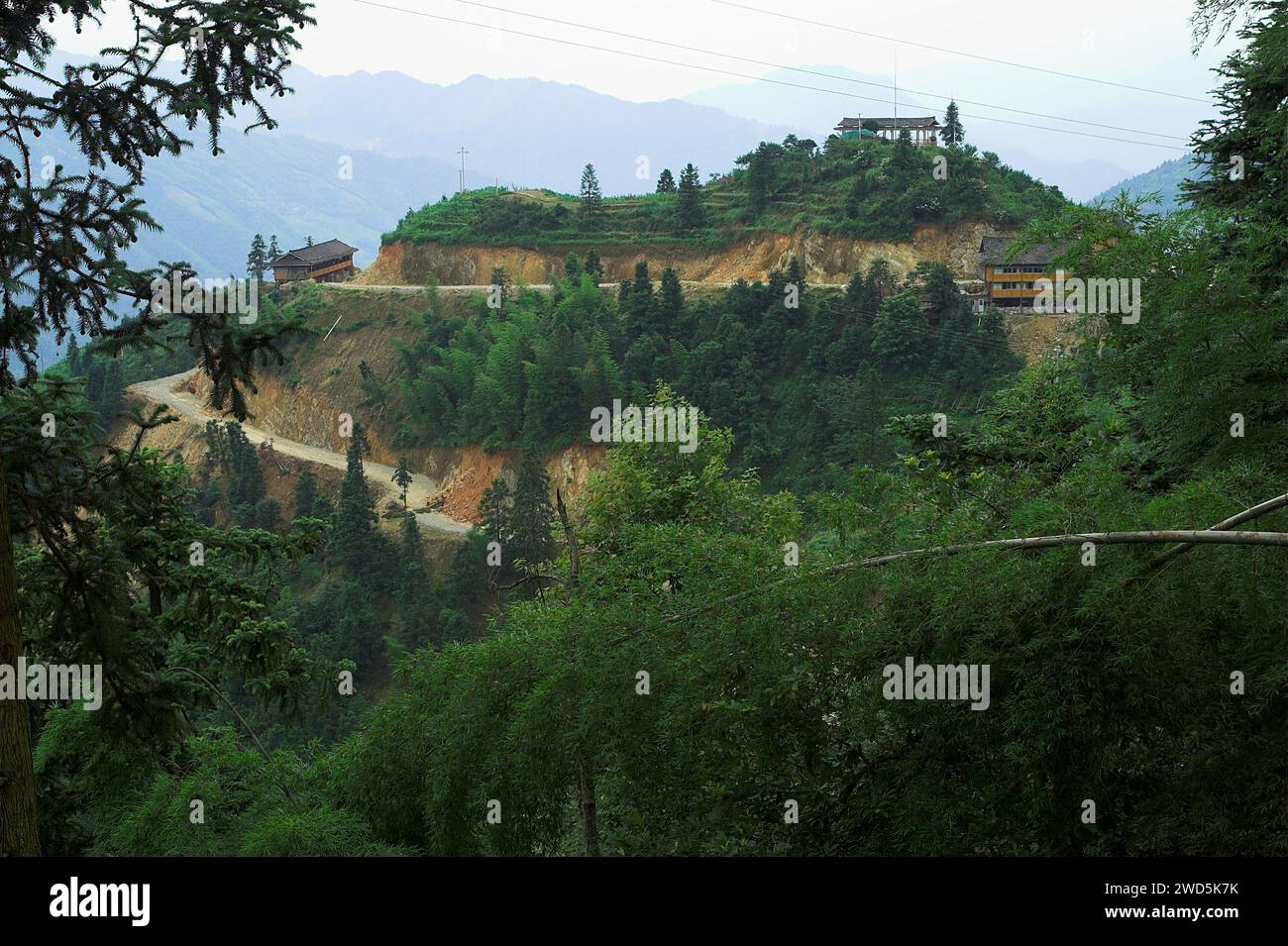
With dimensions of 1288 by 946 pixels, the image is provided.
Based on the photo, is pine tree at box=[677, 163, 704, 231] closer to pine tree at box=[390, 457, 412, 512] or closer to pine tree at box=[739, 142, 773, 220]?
pine tree at box=[739, 142, 773, 220]

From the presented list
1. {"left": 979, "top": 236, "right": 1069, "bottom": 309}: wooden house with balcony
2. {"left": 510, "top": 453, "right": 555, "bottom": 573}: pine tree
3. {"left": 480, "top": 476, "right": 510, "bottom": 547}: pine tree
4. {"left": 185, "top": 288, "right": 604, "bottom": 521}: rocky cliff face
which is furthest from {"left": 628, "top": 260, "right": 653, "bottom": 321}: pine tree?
{"left": 979, "top": 236, "right": 1069, "bottom": 309}: wooden house with balcony

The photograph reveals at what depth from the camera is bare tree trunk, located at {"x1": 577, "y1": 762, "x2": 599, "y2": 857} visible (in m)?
5.46

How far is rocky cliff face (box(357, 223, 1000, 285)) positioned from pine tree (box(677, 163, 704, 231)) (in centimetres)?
163

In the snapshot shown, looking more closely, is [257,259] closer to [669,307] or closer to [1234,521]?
[669,307]

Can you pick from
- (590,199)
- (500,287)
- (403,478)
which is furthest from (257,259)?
(403,478)

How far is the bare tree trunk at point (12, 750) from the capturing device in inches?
191

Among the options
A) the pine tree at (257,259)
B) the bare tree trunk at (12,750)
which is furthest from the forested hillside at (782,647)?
the pine tree at (257,259)

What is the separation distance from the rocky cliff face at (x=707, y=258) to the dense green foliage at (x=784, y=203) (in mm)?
488

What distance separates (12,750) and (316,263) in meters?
56.2

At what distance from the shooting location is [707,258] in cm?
5000

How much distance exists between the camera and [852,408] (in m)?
35.5
